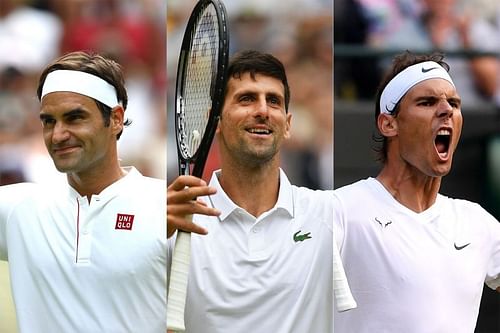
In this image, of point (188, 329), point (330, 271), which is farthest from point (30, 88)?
point (330, 271)

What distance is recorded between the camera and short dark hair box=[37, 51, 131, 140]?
2.88 m

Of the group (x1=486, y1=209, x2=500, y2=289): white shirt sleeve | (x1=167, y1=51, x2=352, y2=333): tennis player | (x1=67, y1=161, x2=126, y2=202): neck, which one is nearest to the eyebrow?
(x1=67, y1=161, x2=126, y2=202): neck

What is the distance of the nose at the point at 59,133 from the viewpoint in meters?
2.87

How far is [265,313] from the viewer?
2.96m

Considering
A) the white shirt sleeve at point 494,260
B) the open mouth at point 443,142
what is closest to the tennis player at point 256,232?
the open mouth at point 443,142

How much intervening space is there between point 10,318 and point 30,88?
617 millimetres

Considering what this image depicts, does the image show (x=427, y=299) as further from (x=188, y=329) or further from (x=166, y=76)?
(x=166, y=76)

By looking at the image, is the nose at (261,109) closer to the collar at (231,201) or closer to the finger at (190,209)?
the collar at (231,201)

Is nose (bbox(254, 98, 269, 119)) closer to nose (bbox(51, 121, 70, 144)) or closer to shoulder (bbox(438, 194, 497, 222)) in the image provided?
nose (bbox(51, 121, 70, 144))

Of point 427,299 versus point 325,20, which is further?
point 427,299

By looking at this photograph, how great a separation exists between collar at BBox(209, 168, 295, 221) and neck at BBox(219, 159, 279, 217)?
0.02 m

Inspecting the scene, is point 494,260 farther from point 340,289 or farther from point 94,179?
point 94,179

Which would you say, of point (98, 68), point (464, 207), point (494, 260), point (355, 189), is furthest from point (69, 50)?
point (494, 260)

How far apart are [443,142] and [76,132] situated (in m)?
1.14
